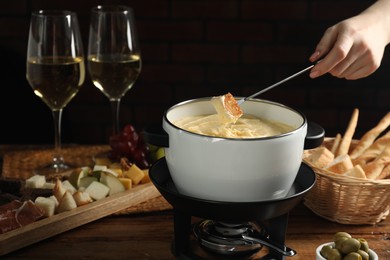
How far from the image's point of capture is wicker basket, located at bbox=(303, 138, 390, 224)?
3.97ft

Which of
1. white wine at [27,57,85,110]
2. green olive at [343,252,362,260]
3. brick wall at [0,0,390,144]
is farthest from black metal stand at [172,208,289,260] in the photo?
brick wall at [0,0,390,144]

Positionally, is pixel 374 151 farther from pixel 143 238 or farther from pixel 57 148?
pixel 57 148

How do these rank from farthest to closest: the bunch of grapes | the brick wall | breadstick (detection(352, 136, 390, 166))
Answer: the brick wall < the bunch of grapes < breadstick (detection(352, 136, 390, 166))

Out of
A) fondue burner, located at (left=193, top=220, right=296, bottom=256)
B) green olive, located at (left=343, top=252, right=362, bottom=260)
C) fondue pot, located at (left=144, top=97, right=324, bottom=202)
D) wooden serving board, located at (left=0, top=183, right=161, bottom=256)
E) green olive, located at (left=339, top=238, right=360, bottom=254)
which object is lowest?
wooden serving board, located at (left=0, top=183, right=161, bottom=256)

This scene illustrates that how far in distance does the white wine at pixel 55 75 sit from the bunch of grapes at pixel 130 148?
15 centimetres

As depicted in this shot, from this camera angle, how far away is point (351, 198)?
4.03 ft

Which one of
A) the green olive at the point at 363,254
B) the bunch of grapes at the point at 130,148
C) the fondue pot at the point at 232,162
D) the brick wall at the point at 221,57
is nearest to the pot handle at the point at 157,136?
the fondue pot at the point at 232,162

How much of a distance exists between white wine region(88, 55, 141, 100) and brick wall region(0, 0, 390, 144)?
2.99ft

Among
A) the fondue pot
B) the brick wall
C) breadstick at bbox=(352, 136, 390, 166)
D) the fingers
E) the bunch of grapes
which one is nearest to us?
the fondue pot

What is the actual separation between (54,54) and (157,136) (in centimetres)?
50

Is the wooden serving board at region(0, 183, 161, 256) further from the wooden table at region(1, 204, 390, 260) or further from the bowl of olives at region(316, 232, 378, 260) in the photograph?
the bowl of olives at region(316, 232, 378, 260)

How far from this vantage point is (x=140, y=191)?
4.41 feet

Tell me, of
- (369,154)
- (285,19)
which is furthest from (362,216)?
(285,19)

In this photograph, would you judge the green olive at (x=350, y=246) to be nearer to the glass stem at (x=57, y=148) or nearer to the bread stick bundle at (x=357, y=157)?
the bread stick bundle at (x=357, y=157)
